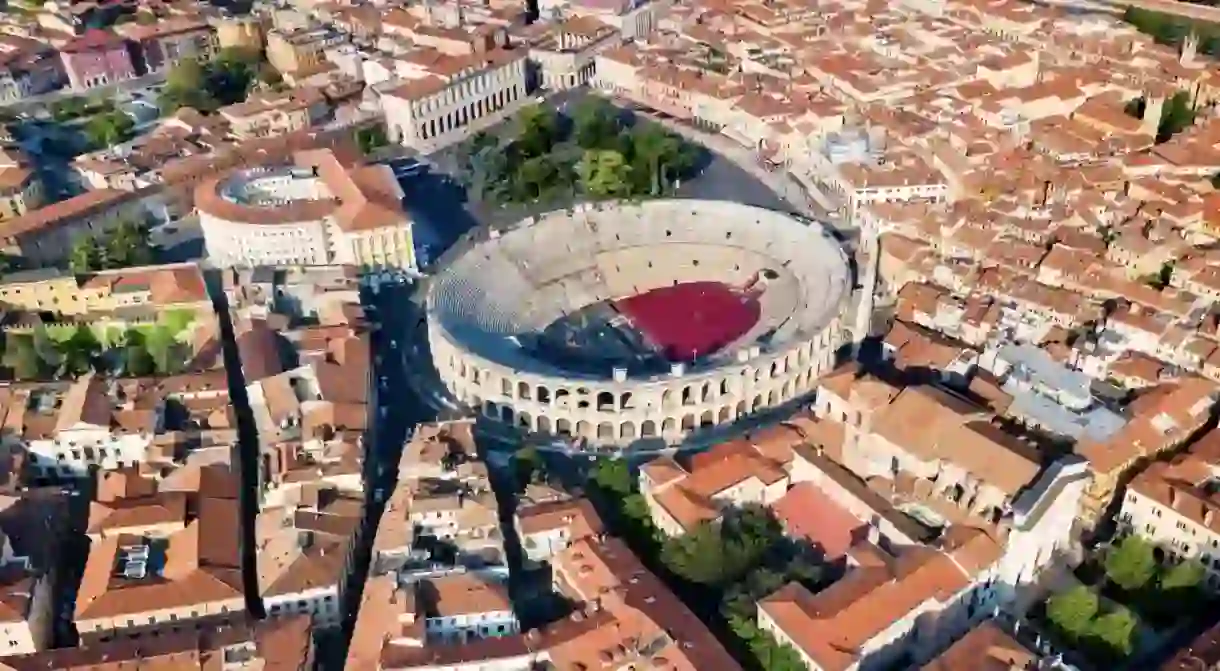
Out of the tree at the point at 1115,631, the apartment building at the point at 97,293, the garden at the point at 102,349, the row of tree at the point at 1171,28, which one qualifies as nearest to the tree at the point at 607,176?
the apartment building at the point at 97,293

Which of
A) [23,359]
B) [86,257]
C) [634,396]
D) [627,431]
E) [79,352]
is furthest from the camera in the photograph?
[86,257]

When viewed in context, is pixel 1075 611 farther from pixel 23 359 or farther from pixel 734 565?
pixel 23 359

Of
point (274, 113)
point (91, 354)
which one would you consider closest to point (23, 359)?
point (91, 354)

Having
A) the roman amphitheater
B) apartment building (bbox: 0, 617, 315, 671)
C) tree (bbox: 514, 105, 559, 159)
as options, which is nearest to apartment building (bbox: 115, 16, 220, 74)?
tree (bbox: 514, 105, 559, 159)

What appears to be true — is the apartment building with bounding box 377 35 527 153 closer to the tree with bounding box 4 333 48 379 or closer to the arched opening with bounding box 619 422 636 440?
the tree with bounding box 4 333 48 379

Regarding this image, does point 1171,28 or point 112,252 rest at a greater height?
point 1171,28

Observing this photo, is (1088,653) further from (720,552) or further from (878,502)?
(720,552)

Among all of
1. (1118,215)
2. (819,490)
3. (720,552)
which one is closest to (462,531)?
(720,552)
